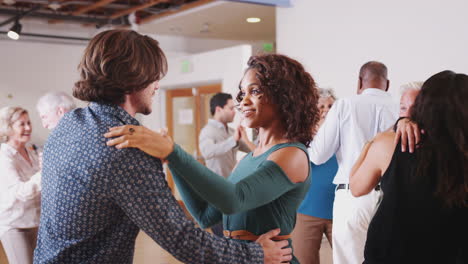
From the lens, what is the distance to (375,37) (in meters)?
5.30

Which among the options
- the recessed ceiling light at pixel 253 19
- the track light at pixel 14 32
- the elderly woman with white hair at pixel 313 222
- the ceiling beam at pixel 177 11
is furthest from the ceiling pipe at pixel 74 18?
the elderly woman with white hair at pixel 313 222

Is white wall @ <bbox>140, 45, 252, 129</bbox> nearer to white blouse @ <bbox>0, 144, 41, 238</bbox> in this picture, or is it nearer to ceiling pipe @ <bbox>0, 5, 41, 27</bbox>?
ceiling pipe @ <bbox>0, 5, 41, 27</bbox>

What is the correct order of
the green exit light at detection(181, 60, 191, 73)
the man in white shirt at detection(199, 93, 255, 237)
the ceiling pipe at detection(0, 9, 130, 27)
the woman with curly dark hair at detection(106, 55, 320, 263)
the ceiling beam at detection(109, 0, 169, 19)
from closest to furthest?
1. the woman with curly dark hair at detection(106, 55, 320, 263)
2. the man in white shirt at detection(199, 93, 255, 237)
3. the ceiling beam at detection(109, 0, 169, 19)
4. the ceiling pipe at detection(0, 9, 130, 27)
5. the green exit light at detection(181, 60, 191, 73)

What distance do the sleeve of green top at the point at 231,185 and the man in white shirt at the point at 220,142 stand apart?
3331mm

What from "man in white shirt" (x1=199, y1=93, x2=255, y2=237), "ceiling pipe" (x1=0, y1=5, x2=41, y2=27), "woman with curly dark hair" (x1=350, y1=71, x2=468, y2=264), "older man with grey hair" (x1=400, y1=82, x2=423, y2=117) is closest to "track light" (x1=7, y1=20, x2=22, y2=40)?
"ceiling pipe" (x1=0, y1=5, x2=41, y2=27)

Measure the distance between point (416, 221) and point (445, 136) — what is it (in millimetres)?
291

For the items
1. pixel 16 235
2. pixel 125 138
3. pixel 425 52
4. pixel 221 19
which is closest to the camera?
pixel 125 138

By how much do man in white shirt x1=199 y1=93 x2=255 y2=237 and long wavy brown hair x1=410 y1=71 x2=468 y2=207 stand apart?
322 cm

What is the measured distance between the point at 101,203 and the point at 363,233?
69.4 inches

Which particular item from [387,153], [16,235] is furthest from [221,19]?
[387,153]

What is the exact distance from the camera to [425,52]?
4852 millimetres

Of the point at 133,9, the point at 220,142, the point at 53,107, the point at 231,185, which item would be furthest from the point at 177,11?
the point at 231,185

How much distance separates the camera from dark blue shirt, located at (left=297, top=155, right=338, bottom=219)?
313 cm

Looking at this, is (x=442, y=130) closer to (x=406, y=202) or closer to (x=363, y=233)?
(x=406, y=202)
